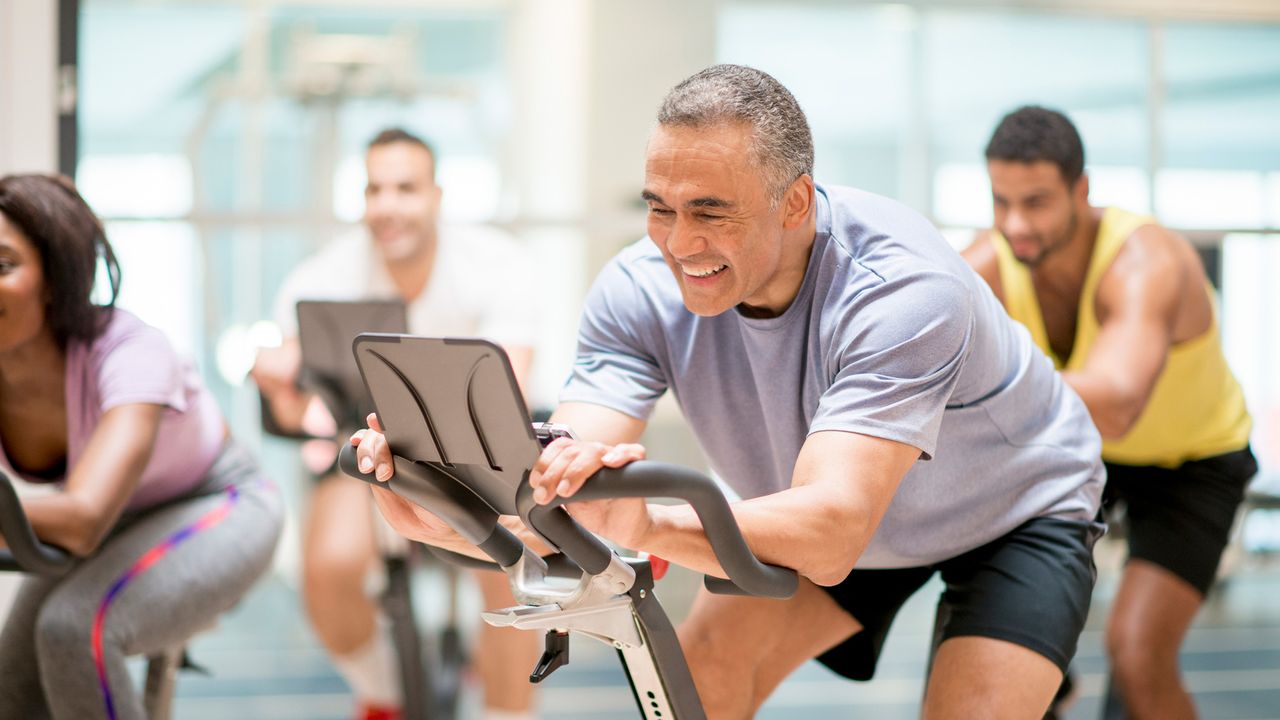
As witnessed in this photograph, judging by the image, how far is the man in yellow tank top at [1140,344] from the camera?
2.52 metres

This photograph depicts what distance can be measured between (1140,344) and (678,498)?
144 cm

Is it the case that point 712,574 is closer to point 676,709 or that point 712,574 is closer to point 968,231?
point 676,709

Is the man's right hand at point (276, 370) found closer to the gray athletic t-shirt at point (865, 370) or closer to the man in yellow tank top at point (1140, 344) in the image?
the gray athletic t-shirt at point (865, 370)

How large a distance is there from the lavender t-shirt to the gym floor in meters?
1.50

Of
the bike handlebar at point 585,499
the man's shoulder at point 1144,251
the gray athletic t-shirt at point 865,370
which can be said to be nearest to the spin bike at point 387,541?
the gray athletic t-shirt at point 865,370

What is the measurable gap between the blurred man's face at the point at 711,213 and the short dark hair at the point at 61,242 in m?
1.12

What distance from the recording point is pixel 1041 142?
8.44 ft

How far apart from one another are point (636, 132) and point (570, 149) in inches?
9.0

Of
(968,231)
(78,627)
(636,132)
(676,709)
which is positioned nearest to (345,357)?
(78,627)

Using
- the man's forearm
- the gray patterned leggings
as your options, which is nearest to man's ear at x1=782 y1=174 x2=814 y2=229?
the man's forearm

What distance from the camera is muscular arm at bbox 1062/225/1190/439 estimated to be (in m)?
2.25

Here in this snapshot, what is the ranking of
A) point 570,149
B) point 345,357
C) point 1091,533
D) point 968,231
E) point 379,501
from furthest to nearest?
point 570,149 → point 968,231 → point 345,357 → point 1091,533 → point 379,501

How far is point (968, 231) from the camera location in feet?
13.6

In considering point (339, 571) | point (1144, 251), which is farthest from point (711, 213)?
point (339, 571)
